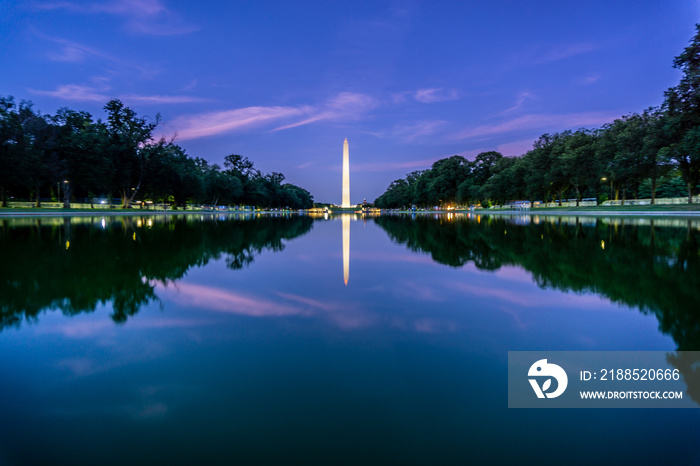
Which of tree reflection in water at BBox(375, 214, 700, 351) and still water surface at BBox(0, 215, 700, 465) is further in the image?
tree reflection in water at BBox(375, 214, 700, 351)

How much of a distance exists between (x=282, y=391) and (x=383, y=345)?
1.24m

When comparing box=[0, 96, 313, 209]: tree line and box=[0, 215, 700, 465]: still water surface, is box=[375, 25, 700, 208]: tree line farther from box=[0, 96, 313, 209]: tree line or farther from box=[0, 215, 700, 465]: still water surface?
box=[0, 96, 313, 209]: tree line

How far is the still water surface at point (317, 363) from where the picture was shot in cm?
222

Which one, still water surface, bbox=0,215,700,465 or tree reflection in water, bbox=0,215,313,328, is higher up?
tree reflection in water, bbox=0,215,313,328

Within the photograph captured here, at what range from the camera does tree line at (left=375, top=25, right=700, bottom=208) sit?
3262cm

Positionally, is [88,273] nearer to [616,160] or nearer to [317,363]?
[317,363]

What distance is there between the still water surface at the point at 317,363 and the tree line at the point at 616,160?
34128mm

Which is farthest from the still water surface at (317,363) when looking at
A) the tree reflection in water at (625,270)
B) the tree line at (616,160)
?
the tree line at (616,160)

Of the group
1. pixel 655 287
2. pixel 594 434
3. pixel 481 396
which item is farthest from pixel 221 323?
pixel 655 287

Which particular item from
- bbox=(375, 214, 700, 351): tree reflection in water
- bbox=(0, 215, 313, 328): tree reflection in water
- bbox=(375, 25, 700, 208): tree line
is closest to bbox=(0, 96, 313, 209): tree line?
bbox=(0, 215, 313, 328): tree reflection in water

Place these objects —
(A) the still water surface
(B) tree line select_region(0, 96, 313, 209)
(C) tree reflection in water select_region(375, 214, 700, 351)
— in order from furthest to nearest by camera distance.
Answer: (B) tree line select_region(0, 96, 313, 209) → (C) tree reflection in water select_region(375, 214, 700, 351) → (A) the still water surface

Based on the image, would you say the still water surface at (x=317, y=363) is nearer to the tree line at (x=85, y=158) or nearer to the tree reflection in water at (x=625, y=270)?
the tree reflection in water at (x=625, y=270)

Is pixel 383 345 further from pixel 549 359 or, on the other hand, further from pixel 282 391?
pixel 549 359

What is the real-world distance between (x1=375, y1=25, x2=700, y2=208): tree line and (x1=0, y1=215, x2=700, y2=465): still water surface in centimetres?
3413
